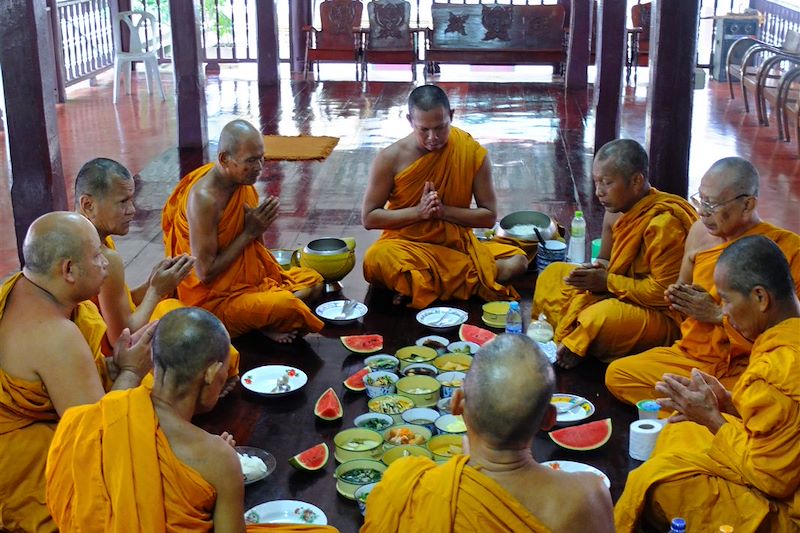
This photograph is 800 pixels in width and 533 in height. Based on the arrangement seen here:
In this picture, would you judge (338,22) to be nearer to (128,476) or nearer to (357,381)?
(357,381)

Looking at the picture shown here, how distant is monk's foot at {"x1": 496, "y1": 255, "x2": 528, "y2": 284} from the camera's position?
6.34 meters

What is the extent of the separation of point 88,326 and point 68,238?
1.34ft

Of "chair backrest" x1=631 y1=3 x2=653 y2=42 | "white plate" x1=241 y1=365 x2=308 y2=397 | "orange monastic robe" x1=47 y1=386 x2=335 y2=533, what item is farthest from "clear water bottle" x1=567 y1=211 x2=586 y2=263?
"chair backrest" x1=631 y1=3 x2=653 y2=42

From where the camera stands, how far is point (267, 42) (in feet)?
47.8

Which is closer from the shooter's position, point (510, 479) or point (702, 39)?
point (510, 479)

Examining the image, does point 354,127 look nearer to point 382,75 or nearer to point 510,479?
point 382,75

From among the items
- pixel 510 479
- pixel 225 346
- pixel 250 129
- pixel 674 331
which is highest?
pixel 250 129

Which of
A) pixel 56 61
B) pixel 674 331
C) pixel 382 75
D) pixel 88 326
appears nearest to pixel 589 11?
pixel 382 75

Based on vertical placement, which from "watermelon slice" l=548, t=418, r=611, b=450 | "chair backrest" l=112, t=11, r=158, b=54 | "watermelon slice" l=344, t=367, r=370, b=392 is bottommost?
"watermelon slice" l=548, t=418, r=611, b=450

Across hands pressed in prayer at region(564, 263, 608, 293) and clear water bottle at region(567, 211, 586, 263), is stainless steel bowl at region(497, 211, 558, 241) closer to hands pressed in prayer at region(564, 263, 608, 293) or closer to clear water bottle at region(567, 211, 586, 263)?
clear water bottle at region(567, 211, 586, 263)

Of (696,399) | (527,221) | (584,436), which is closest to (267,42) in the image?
(527,221)

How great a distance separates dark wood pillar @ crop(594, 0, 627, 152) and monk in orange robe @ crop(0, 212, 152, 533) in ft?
24.4

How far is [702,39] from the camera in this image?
741 inches

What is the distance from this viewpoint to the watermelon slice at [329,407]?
4668 mm
